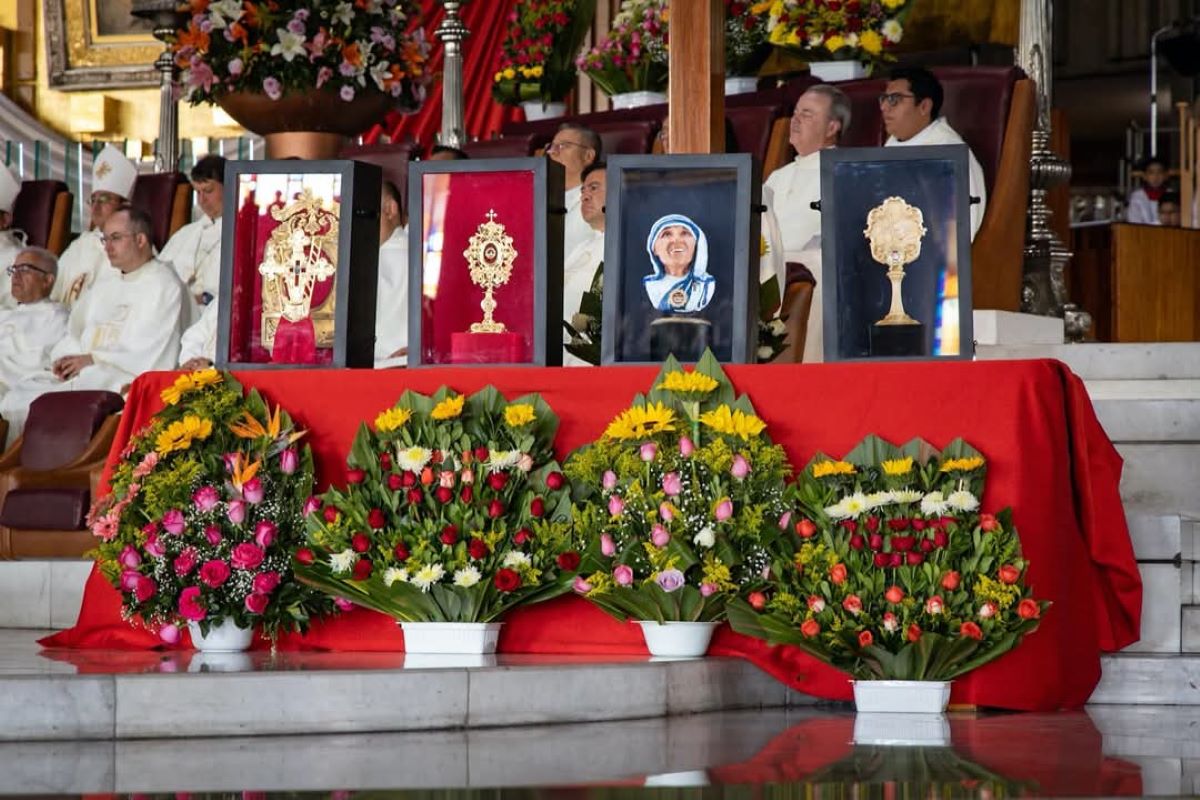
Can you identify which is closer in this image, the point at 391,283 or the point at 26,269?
the point at 391,283

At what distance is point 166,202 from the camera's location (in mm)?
7250

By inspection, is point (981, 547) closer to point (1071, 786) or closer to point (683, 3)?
point (1071, 786)

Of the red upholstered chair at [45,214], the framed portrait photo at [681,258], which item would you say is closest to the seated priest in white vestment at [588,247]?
the framed portrait photo at [681,258]

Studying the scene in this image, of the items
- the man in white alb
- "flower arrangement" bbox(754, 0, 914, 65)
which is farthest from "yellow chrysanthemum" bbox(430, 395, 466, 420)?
"flower arrangement" bbox(754, 0, 914, 65)

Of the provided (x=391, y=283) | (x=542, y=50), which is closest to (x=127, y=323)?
(x=391, y=283)

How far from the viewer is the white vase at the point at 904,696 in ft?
10.9

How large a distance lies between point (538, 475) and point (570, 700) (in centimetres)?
46

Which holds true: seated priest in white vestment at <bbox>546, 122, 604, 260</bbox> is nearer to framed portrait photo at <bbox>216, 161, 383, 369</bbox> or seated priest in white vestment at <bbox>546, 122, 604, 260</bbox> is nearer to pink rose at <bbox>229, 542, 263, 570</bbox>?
framed portrait photo at <bbox>216, 161, 383, 369</bbox>

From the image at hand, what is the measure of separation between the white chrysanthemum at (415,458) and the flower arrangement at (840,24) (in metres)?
3.46

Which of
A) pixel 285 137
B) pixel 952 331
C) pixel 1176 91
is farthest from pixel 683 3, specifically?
pixel 1176 91

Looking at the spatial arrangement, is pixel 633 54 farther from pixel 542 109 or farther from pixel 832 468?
pixel 832 468

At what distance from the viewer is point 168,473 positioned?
353cm

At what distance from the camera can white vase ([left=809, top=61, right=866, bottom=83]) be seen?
261 inches

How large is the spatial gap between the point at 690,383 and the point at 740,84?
156 inches
